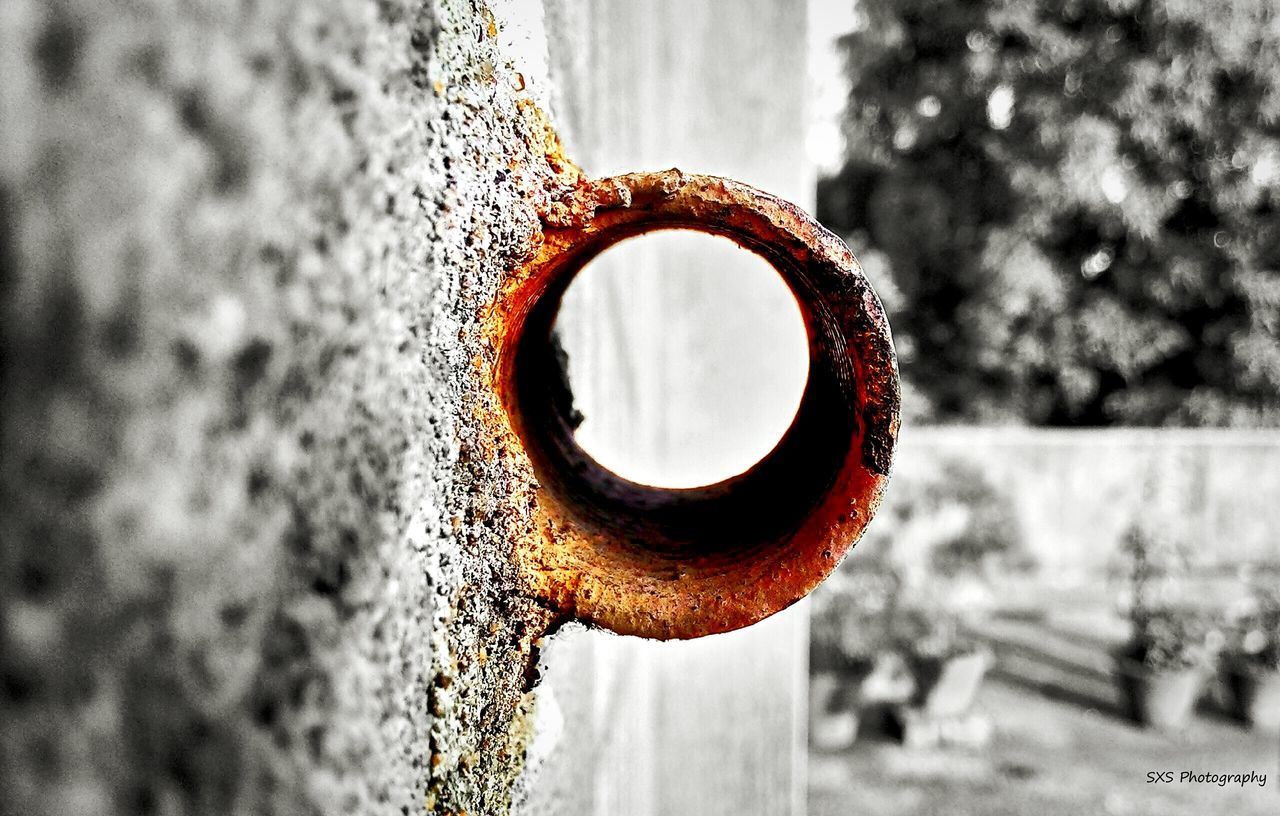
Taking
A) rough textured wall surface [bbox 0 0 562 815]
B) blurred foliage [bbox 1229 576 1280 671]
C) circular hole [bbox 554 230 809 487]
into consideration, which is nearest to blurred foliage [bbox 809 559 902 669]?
blurred foliage [bbox 1229 576 1280 671]

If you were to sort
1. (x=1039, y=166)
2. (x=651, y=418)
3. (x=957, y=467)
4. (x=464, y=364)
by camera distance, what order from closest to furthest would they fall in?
(x=464, y=364) → (x=651, y=418) → (x=957, y=467) → (x=1039, y=166)

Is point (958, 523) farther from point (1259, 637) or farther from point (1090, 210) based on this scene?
point (1090, 210)

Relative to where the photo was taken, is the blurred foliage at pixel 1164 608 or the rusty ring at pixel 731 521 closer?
the rusty ring at pixel 731 521

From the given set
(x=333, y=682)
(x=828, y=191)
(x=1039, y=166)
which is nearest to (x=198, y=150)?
(x=333, y=682)

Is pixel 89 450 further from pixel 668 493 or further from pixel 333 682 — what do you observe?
pixel 668 493

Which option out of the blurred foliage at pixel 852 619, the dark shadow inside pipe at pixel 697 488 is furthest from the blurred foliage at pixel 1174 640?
the dark shadow inside pipe at pixel 697 488

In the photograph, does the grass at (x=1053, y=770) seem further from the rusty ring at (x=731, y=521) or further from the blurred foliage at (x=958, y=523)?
the rusty ring at (x=731, y=521)
